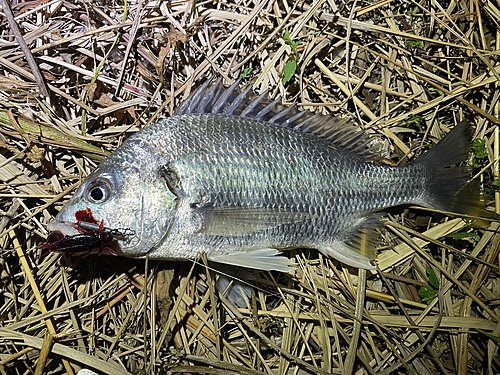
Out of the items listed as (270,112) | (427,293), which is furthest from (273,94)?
(427,293)

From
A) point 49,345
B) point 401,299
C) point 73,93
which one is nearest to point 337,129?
point 401,299

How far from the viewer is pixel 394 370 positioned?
7.57 ft

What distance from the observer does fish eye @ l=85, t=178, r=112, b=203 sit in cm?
185

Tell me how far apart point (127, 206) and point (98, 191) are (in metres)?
0.18

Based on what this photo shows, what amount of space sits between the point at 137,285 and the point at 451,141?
2281mm

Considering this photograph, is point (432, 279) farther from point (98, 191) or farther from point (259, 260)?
point (98, 191)

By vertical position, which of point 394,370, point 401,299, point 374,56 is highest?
point 374,56

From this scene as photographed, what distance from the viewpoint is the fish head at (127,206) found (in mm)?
1832

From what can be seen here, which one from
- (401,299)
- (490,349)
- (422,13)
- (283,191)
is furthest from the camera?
(422,13)

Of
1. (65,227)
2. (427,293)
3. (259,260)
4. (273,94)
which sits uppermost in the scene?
(273,94)

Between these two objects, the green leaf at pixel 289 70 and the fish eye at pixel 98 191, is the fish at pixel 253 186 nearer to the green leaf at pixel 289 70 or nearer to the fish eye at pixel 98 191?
the fish eye at pixel 98 191

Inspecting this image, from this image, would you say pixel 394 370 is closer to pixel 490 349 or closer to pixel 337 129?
pixel 490 349

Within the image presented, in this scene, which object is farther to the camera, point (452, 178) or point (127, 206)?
point (452, 178)

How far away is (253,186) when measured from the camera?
199 centimetres
